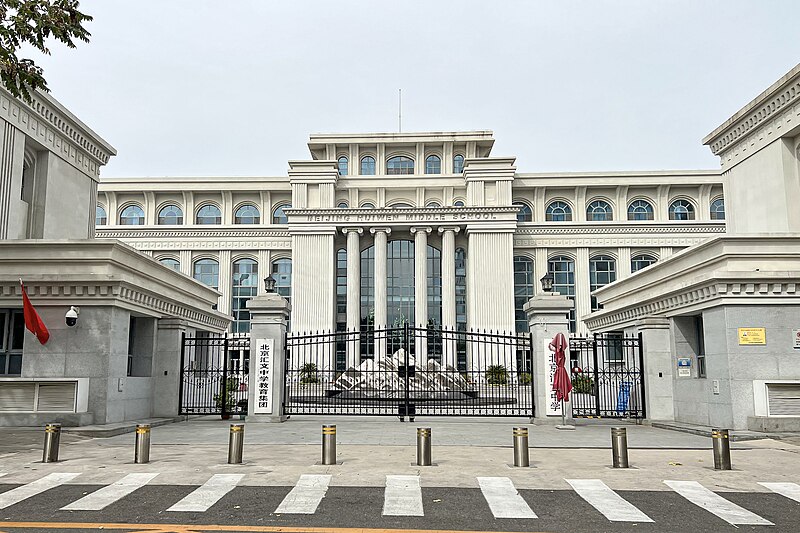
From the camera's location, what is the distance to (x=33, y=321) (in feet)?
56.7

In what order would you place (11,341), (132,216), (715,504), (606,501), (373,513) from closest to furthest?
(373,513), (715,504), (606,501), (11,341), (132,216)

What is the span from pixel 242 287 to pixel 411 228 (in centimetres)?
1505

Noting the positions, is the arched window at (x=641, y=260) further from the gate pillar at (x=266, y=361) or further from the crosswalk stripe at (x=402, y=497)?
the crosswalk stripe at (x=402, y=497)

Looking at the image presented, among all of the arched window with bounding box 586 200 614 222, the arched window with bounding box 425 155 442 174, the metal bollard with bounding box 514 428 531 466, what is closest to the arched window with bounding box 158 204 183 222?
the arched window with bounding box 425 155 442 174

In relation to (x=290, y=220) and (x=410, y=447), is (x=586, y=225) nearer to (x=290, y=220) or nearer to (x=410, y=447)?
(x=290, y=220)

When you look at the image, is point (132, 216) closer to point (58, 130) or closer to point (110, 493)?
point (58, 130)

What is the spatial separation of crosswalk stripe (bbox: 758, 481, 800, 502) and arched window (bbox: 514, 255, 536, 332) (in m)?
45.4

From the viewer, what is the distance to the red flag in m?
17.2

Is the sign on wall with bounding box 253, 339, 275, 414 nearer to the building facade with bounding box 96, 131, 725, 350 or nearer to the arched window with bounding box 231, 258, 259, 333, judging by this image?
the building facade with bounding box 96, 131, 725, 350

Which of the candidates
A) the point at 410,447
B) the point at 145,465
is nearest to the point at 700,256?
the point at 410,447

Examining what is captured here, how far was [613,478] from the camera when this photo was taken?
10664mm

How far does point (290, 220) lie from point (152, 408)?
3327cm

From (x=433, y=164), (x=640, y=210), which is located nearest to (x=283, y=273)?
(x=433, y=164)

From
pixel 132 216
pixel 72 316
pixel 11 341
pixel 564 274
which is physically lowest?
pixel 11 341
